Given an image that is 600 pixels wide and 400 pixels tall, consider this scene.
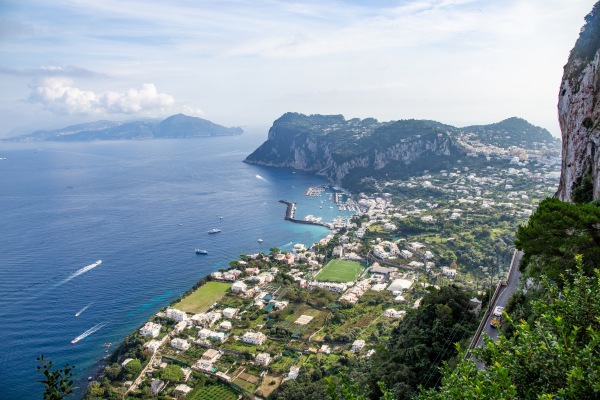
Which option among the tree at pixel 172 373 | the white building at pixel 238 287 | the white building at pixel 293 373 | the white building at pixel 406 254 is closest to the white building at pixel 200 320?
the white building at pixel 238 287

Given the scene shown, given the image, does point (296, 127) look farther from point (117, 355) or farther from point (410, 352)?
point (410, 352)

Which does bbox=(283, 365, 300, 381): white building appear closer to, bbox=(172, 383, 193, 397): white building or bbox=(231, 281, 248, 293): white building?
bbox=(172, 383, 193, 397): white building

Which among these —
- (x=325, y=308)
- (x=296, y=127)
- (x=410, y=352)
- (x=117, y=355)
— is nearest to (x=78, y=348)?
(x=117, y=355)

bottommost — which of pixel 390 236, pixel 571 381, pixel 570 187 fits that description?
pixel 390 236

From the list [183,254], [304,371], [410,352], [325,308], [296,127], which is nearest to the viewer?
[410,352]

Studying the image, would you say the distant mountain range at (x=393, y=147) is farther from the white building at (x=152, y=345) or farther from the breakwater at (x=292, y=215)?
the white building at (x=152, y=345)

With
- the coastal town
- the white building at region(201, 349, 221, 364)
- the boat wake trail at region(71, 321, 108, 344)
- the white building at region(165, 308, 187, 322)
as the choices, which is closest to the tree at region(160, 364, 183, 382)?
the coastal town
